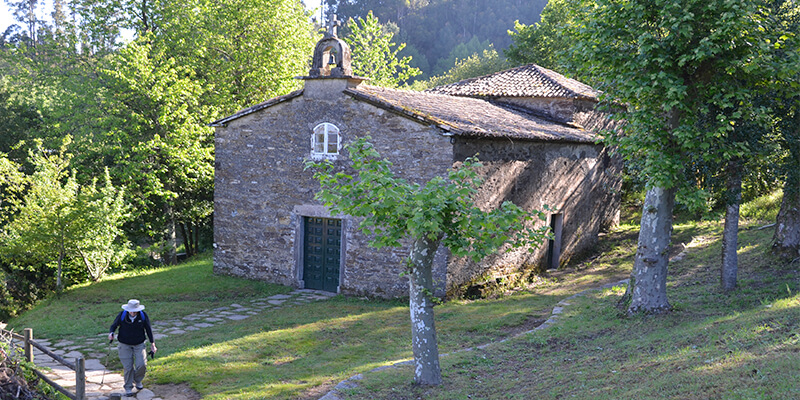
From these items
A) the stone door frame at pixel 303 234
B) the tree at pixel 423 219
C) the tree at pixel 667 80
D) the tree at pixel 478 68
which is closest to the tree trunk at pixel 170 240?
the stone door frame at pixel 303 234

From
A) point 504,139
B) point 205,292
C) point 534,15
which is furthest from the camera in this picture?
point 534,15

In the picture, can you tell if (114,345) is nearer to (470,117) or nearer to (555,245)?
(470,117)

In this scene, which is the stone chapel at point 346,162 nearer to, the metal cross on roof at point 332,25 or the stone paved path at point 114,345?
the metal cross on roof at point 332,25

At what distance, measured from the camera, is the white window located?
14.6 metres

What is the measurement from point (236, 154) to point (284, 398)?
991cm

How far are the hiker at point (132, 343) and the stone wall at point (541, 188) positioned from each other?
6892 millimetres

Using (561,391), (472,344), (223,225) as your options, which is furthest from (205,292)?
(561,391)

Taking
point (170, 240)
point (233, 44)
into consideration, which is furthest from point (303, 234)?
point (233, 44)

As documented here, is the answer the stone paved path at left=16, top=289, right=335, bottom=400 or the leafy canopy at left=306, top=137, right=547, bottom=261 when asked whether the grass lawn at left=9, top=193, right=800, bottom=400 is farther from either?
the leafy canopy at left=306, top=137, right=547, bottom=261

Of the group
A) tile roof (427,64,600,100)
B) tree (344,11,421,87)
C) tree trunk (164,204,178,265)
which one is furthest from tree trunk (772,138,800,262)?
tree (344,11,421,87)

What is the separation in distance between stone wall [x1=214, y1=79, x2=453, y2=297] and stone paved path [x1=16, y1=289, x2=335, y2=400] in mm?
1278

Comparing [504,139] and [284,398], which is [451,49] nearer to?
[504,139]

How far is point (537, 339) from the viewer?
9617 millimetres

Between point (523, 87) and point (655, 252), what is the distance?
1191 cm
